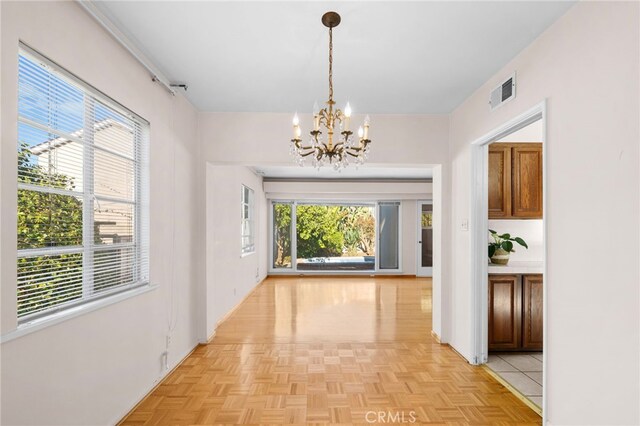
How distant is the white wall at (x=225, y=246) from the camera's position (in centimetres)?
414

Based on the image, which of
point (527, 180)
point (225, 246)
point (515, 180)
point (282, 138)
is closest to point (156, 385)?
point (225, 246)

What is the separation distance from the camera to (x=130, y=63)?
2574mm

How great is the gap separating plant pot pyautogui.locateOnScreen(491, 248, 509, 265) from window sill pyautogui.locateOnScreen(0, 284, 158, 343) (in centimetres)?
333

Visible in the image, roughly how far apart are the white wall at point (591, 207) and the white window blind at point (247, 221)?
16.7ft

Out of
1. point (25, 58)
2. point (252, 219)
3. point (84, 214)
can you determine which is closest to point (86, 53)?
point (25, 58)

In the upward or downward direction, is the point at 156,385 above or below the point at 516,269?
below

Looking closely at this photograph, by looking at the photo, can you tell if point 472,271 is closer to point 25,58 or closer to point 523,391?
point 523,391

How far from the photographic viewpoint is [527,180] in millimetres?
3746

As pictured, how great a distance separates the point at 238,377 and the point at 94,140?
7.22 ft

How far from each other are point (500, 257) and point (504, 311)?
54 centimetres

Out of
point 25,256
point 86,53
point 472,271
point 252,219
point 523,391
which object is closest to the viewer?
point 25,256

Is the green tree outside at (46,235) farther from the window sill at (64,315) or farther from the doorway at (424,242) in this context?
the doorway at (424,242)

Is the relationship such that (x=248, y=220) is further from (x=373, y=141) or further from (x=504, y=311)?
(x=504, y=311)

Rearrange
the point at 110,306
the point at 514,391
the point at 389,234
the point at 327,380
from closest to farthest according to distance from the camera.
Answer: the point at 110,306 < the point at 514,391 < the point at 327,380 < the point at 389,234
